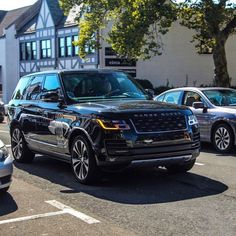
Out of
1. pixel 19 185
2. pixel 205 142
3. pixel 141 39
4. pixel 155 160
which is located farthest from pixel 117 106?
pixel 141 39

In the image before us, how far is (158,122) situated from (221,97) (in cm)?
514

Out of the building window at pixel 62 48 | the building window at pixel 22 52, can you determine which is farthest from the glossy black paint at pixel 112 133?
the building window at pixel 22 52

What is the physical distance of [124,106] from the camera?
7773 millimetres

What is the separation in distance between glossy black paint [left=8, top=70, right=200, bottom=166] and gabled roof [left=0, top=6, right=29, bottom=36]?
125 feet

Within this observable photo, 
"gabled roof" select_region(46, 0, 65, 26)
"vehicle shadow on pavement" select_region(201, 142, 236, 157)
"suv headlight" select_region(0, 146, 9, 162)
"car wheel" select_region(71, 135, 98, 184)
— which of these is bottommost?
"vehicle shadow on pavement" select_region(201, 142, 236, 157)

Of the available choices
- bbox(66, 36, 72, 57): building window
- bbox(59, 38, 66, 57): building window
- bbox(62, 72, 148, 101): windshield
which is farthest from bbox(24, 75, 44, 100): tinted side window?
bbox(59, 38, 66, 57): building window

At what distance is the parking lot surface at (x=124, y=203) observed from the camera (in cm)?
561

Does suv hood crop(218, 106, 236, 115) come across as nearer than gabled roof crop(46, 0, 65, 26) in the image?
Yes

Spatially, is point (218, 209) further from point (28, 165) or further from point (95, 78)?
point (28, 165)

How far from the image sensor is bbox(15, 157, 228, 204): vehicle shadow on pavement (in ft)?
23.1

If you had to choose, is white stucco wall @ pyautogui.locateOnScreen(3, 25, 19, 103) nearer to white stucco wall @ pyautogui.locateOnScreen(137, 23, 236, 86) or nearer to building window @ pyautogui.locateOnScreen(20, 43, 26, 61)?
building window @ pyautogui.locateOnScreen(20, 43, 26, 61)

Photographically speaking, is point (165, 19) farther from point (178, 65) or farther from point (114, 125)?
point (178, 65)

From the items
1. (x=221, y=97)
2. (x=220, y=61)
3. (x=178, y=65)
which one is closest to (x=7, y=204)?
(x=221, y=97)

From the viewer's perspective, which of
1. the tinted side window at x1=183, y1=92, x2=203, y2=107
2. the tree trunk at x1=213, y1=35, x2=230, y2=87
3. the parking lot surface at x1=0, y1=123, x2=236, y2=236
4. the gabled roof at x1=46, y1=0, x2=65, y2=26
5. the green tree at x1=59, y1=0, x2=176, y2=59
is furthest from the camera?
the gabled roof at x1=46, y1=0, x2=65, y2=26
